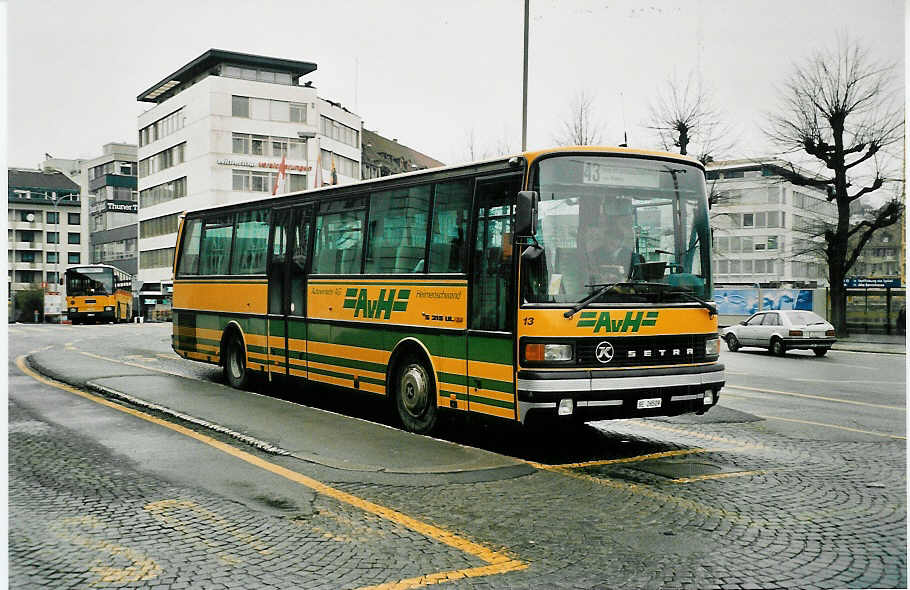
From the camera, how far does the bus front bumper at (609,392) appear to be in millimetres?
8078

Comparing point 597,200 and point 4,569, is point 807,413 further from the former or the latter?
point 4,569

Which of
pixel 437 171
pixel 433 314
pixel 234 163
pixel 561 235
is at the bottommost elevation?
pixel 433 314

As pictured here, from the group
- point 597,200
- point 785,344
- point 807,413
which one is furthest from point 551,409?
point 785,344

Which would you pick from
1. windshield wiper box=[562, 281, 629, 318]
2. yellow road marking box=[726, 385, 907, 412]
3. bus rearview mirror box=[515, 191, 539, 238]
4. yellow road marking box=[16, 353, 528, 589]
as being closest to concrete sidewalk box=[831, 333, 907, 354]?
yellow road marking box=[726, 385, 907, 412]

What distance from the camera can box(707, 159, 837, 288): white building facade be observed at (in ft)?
99.6

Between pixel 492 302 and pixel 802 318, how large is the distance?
68.8 ft

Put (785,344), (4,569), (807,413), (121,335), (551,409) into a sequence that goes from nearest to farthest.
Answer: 1. (4,569)
2. (551,409)
3. (807,413)
4. (785,344)
5. (121,335)

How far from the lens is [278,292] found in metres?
13.2

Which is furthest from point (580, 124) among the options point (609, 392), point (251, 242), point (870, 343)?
point (870, 343)

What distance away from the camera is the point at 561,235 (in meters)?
8.28

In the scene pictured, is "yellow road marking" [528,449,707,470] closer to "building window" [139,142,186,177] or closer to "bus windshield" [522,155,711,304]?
"bus windshield" [522,155,711,304]

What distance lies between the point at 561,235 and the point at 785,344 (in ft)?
67.7

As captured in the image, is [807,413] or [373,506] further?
[807,413]

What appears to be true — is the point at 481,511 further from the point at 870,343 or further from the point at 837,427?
the point at 870,343
